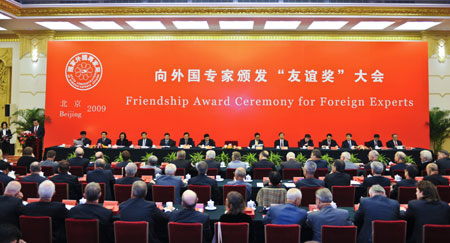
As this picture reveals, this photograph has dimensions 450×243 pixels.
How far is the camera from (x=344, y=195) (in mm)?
5246

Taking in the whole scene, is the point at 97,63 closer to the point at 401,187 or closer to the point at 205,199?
the point at 205,199

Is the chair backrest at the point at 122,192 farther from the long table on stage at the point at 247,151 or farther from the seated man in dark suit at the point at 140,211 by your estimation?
the long table on stage at the point at 247,151

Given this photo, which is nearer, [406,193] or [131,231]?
[131,231]

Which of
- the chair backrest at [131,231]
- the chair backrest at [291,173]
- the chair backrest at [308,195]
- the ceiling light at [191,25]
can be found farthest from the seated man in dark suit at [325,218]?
the ceiling light at [191,25]

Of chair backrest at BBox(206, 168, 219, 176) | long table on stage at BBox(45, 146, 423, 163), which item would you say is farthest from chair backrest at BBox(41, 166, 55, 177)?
long table on stage at BBox(45, 146, 423, 163)

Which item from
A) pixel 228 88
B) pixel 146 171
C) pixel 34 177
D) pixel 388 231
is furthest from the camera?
pixel 228 88

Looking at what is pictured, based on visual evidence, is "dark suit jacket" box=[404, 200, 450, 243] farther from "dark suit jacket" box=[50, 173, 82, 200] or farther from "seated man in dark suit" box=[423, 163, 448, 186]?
"dark suit jacket" box=[50, 173, 82, 200]

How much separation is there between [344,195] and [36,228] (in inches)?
149

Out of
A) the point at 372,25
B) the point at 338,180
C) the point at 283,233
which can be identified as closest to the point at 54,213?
the point at 283,233

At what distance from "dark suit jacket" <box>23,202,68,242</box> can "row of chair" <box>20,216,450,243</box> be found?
0.19 metres

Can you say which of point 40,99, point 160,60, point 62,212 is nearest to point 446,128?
point 160,60

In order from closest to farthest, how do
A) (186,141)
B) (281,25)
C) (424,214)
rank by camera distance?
(424,214), (186,141), (281,25)

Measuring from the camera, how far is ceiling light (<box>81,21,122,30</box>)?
11562 mm

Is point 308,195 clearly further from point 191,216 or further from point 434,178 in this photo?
point 191,216
